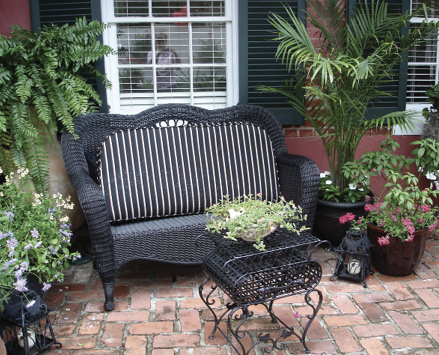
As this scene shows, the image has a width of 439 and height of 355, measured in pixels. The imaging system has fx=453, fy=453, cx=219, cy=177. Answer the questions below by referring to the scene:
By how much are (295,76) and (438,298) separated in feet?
6.22

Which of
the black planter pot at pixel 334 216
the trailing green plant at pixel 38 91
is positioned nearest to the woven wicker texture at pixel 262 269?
the black planter pot at pixel 334 216

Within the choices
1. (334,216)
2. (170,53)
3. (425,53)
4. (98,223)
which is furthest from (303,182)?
(425,53)

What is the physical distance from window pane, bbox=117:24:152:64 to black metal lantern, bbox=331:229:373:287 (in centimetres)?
214

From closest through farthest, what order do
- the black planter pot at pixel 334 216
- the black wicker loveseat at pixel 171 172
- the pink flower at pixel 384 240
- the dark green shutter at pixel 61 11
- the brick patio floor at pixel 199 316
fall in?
the brick patio floor at pixel 199 316 < the black wicker loveseat at pixel 171 172 < the pink flower at pixel 384 240 < the black planter pot at pixel 334 216 < the dark green shutter at pixel 61 11

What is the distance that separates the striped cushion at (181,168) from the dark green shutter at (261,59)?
0.42 m

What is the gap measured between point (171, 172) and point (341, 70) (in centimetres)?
137

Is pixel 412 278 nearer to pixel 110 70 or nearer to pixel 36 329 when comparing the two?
pixel 36 329

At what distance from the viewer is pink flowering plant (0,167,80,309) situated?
209 centimetres

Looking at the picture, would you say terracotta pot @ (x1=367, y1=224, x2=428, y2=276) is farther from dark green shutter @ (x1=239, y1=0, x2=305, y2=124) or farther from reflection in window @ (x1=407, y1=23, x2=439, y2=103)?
reflection in window @ (x1=407, y1=23, x2=439, y2=103)

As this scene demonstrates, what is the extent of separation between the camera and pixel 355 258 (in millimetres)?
2963

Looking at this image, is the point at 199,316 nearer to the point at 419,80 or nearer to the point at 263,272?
the point at 263,272

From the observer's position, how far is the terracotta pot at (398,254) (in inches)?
115

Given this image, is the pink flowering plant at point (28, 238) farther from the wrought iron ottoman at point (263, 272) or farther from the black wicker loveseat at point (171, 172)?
the wrought iron ottoman at point (263, 272)

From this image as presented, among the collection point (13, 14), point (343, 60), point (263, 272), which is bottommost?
point (263, 272)
